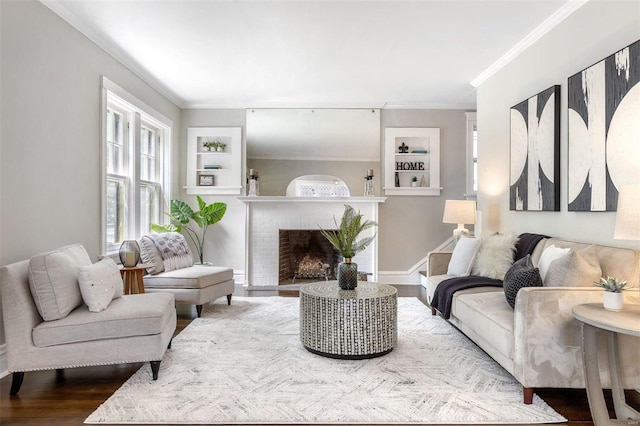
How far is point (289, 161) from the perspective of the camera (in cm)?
590

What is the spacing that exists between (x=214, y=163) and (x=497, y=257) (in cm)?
424

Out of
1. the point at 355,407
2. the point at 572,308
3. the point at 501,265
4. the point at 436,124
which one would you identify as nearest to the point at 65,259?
the point at 355,407

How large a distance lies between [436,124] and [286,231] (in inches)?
109

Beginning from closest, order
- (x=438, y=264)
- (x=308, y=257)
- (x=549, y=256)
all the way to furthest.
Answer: (x=549, y=256)
(x=438, y=264)
(x=308, y=257)

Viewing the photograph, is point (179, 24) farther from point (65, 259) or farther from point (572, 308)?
point (572, 308)

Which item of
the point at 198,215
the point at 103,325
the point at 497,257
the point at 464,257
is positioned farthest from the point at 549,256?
the point at 198,215

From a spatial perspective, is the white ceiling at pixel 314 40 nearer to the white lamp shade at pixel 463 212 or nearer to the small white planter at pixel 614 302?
the white lamp shade at pixel 463 212

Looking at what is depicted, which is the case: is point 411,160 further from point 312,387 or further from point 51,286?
point 51,286

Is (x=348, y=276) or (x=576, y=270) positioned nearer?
(x=576, y=270)

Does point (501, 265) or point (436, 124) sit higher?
point (436, 124)

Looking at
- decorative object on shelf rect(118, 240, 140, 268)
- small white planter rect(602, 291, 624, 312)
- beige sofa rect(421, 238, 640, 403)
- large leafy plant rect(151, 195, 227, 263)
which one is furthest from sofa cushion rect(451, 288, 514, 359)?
large leafy plant rect(151, 195, 227, 263)

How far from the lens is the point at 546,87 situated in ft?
11.4

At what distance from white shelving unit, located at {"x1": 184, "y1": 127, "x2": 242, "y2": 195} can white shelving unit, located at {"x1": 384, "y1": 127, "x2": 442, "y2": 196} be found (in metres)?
2.26

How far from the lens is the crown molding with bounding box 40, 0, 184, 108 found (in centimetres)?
309
